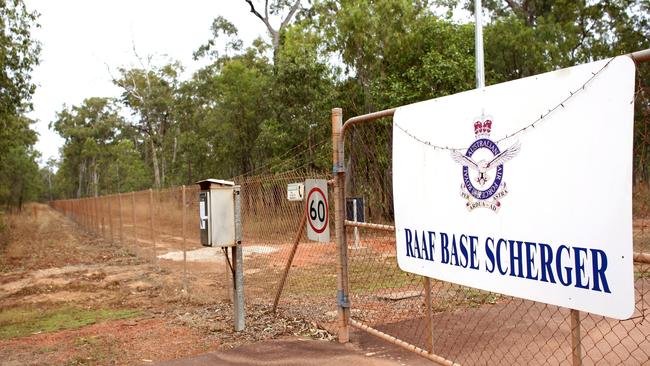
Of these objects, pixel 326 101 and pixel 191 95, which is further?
pixel 191 95

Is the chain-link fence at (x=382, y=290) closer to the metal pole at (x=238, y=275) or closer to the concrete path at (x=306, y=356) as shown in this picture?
the concrete path at (x=306, y=356)

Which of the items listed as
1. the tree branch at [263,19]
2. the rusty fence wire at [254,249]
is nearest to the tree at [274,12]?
the tree branch at [263,19]

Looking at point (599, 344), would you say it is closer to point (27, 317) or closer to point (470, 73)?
point (27, 317)

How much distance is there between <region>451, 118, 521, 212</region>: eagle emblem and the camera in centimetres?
301

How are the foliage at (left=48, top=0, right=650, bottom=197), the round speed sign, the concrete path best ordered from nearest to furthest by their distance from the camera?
1. the concrete path
2. the round speed sign
3. the foliage at (left=48, top=0, right=650, bottom=197)

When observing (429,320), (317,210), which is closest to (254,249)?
(317,210)

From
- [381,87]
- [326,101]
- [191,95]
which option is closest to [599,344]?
[381,87]

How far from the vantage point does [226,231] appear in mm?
6145

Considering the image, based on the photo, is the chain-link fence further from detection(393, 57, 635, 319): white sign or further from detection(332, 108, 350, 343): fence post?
detection(393, 57, 635, 319): white sign

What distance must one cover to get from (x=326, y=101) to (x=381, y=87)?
2.56 meters

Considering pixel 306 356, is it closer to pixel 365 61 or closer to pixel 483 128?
pixel 483 128

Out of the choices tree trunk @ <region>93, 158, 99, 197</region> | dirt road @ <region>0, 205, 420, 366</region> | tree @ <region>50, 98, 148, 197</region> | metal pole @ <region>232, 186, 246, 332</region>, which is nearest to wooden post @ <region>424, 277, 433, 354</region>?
dirt road @ <region>0, 205, 420, 366</region>

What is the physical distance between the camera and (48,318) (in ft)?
25.8

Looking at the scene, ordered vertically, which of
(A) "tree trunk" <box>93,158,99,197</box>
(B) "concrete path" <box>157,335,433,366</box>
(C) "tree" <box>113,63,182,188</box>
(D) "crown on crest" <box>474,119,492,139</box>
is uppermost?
(C) "tree" <box>113,63,182,188</box>
